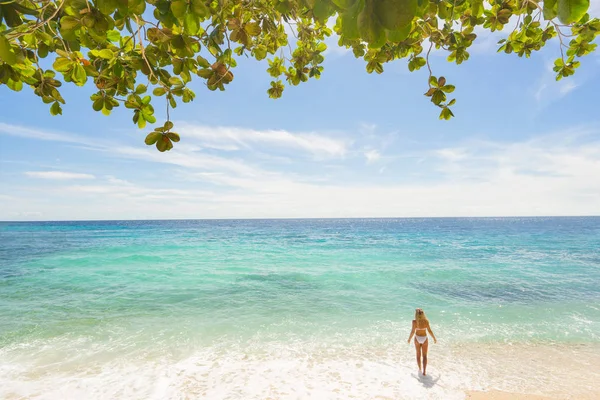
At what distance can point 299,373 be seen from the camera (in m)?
6.58

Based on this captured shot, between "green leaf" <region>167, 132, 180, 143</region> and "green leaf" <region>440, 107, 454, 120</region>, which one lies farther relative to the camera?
"green leaf" <region>440, 107, 454, 120</region>

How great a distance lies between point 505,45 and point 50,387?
933 centimetres

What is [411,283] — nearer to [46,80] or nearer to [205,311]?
[205,311]

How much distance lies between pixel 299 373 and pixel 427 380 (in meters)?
2.73

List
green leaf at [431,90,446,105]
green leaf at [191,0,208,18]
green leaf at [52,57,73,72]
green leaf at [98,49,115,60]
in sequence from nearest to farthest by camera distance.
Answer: green leaf at [191,0,208,18] → green leaf at [52,57,73,72] → green leaf at [98,49,115,60] → green leaf at [431,90,446,105]

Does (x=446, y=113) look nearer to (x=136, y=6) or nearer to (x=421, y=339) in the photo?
(x=136, y=6)

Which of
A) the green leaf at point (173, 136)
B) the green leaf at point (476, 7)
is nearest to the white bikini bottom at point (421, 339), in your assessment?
the green leaf at point (476, 7)

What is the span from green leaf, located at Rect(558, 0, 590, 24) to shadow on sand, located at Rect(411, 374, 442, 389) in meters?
7.03

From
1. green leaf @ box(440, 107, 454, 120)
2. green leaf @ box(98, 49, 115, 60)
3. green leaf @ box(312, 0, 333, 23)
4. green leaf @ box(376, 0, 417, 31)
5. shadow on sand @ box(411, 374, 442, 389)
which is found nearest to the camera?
green leaf @ box(376, 0, 417, 31)

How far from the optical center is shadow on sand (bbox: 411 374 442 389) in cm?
609

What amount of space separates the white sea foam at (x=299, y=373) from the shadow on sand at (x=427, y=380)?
2cm

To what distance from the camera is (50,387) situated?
19.6 feet

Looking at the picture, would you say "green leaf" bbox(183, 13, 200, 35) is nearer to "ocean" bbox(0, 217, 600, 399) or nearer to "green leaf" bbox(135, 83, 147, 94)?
"green leaf" bbox(135, 83, 147, 94)

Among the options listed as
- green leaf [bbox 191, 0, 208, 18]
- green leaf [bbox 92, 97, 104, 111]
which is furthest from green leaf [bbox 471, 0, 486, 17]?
green leaf [bbox 92, 97, 104, 111]
